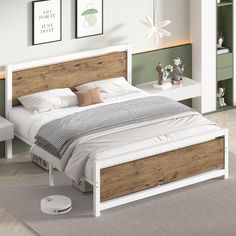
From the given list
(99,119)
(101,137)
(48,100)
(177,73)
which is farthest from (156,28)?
(101,137)

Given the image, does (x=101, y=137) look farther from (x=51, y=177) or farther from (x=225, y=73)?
(x=225, y=73)

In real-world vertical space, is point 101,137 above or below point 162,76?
below

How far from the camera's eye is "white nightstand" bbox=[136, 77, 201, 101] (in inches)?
347

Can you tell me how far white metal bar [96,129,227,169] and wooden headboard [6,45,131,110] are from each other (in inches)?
65.5

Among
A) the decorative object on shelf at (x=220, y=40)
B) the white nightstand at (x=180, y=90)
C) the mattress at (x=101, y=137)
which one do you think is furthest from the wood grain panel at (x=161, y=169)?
the decorative object on shelf at (x=220, y=40)

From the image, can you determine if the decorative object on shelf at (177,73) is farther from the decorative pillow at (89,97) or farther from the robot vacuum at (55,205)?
the robot vacuum at (55,205)

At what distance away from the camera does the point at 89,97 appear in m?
8.21

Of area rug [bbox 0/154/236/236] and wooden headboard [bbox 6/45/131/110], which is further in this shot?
wooden headboard [bbox 6/45/131/110]

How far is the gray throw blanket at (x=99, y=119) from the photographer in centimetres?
737

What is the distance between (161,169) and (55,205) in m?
0.95

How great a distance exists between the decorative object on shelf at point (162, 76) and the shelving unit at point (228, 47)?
2.30 feet

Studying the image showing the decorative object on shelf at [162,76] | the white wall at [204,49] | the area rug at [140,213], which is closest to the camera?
the area rug at [140,213]

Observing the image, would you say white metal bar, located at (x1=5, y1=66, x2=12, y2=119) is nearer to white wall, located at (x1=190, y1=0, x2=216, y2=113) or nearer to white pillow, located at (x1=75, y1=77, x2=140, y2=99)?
white pillow, located at (x1=75, y1=77, x2=140, y2=99)

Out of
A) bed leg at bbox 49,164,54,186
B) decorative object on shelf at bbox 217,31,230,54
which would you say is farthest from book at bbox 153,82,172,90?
bed leg at bbox 49,164,54,186
